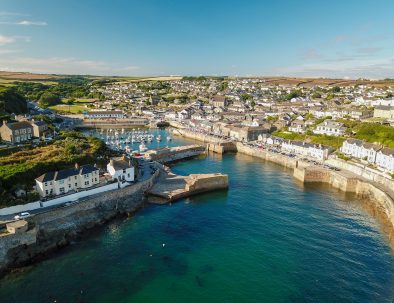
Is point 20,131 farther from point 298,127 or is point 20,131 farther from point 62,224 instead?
point 298,127

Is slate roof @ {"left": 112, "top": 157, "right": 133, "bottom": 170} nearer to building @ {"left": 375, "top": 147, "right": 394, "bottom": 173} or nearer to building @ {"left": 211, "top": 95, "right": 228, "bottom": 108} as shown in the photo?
building @ {"left": 375, "top": 147, "right": 394, "bottom": 173}

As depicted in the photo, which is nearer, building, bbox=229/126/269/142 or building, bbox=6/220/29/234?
building, bbox=6/220/29/234

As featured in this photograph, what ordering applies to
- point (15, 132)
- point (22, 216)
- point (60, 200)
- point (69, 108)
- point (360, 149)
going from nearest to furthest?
1. point (22, 216)
2. point (60, 200)
3. point (15, 132)
4. point (360, 149)
5. point (69, 108)

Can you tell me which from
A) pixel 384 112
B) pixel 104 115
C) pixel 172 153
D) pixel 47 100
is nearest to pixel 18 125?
pixel 172 153

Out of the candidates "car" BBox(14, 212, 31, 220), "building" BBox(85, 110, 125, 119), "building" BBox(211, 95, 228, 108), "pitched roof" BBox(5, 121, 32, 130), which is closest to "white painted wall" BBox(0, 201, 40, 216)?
"car" BBox(14, 212, 31, 220)

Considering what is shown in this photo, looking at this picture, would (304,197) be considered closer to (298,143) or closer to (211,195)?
(211,195)
